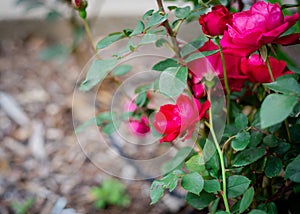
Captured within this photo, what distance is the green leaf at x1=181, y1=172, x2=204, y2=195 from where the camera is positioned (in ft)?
2.00

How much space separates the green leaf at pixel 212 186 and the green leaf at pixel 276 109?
0.20 meters

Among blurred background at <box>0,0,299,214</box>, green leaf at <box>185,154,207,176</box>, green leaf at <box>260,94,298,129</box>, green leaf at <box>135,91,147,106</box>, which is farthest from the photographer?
blurred background at <box>0,0,299,214</box>

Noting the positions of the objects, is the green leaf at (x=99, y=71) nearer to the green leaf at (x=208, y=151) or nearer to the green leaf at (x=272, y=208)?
the green leaf at (x=208, y=151)

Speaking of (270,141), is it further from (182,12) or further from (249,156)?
(182,12)

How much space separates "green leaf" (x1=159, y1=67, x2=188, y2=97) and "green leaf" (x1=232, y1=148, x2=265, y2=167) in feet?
0.49

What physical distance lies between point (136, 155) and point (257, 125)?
0.73m

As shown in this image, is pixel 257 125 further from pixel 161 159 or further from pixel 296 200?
pixel 161 159

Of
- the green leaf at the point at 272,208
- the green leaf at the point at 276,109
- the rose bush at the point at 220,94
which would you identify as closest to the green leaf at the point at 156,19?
the rose bush at the point at 220,94

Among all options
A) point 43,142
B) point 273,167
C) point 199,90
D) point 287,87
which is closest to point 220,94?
point 199,90

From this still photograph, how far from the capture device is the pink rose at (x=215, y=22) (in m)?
0.65

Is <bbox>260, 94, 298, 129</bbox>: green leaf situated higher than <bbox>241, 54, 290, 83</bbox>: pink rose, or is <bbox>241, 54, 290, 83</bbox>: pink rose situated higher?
<bbox>260, 94, 298, 129</bbox>: green leaf

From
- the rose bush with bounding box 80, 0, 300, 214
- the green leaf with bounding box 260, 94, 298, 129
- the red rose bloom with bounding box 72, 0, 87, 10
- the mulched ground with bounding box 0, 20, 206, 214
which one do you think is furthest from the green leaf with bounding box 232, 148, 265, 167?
the mulched ground with bounding box 0, 20, 206, 214

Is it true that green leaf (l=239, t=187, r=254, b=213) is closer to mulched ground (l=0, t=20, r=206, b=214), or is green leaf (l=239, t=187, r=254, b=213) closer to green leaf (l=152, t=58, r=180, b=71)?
green leaf (l=152, t=58, r=180, b=71)

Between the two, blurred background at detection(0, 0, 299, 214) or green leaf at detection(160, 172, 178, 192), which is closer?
green leaf at detection(160, 172, 178, 192)
